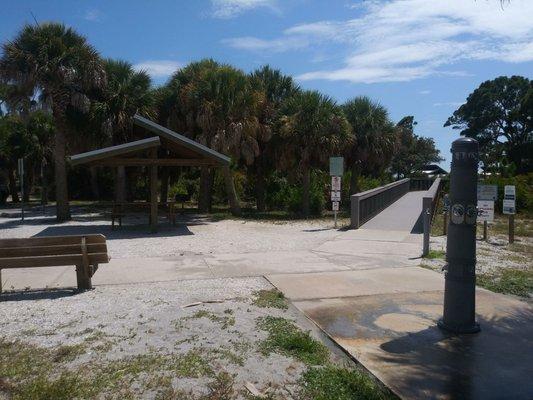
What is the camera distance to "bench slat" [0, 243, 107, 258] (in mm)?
7309

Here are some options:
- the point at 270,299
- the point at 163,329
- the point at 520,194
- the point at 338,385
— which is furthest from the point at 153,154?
the point at 520,194

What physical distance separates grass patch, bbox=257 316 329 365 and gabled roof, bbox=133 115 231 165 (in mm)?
11347

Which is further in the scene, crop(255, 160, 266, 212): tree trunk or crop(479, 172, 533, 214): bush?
crop(255, 160, 266, 212): tree trunk

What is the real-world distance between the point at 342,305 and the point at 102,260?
3558 millimetres

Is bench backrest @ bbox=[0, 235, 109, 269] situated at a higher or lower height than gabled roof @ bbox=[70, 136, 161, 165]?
lower

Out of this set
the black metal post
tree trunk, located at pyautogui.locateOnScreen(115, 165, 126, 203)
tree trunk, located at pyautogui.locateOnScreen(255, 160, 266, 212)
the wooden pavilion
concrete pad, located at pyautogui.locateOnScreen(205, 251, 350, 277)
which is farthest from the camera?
tree trunk, located at pyautogui.locateOnScreen(255, 160, 266, 212)

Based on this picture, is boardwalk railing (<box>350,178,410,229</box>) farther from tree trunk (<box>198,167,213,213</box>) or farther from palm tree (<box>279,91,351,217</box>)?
tree trunk (<box>198,167,213,213</box>)

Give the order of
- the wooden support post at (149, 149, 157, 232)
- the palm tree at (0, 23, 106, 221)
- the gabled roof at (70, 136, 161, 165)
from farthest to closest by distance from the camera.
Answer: the palm tree at (0, 23, 106, 221), the wooden support post at (149, 149, 157, 232), the gabled roof at (70, 136, 161, 165)

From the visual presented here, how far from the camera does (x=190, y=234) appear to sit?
1535 cm

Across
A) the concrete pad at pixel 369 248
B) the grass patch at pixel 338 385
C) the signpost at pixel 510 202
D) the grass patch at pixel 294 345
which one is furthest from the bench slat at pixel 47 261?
the signpost at pixel 510 202

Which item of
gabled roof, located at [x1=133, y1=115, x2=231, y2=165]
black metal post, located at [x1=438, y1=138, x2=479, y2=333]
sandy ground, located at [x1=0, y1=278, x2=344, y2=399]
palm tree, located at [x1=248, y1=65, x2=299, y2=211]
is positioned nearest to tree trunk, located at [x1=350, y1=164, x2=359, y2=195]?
palm tree, located at [x1=248, y1=65, x2=299, y2=211]

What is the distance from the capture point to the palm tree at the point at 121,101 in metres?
21.0

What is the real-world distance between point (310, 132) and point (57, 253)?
1696 centimetres

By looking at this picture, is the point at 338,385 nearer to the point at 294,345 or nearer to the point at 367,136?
the point at 294,345
